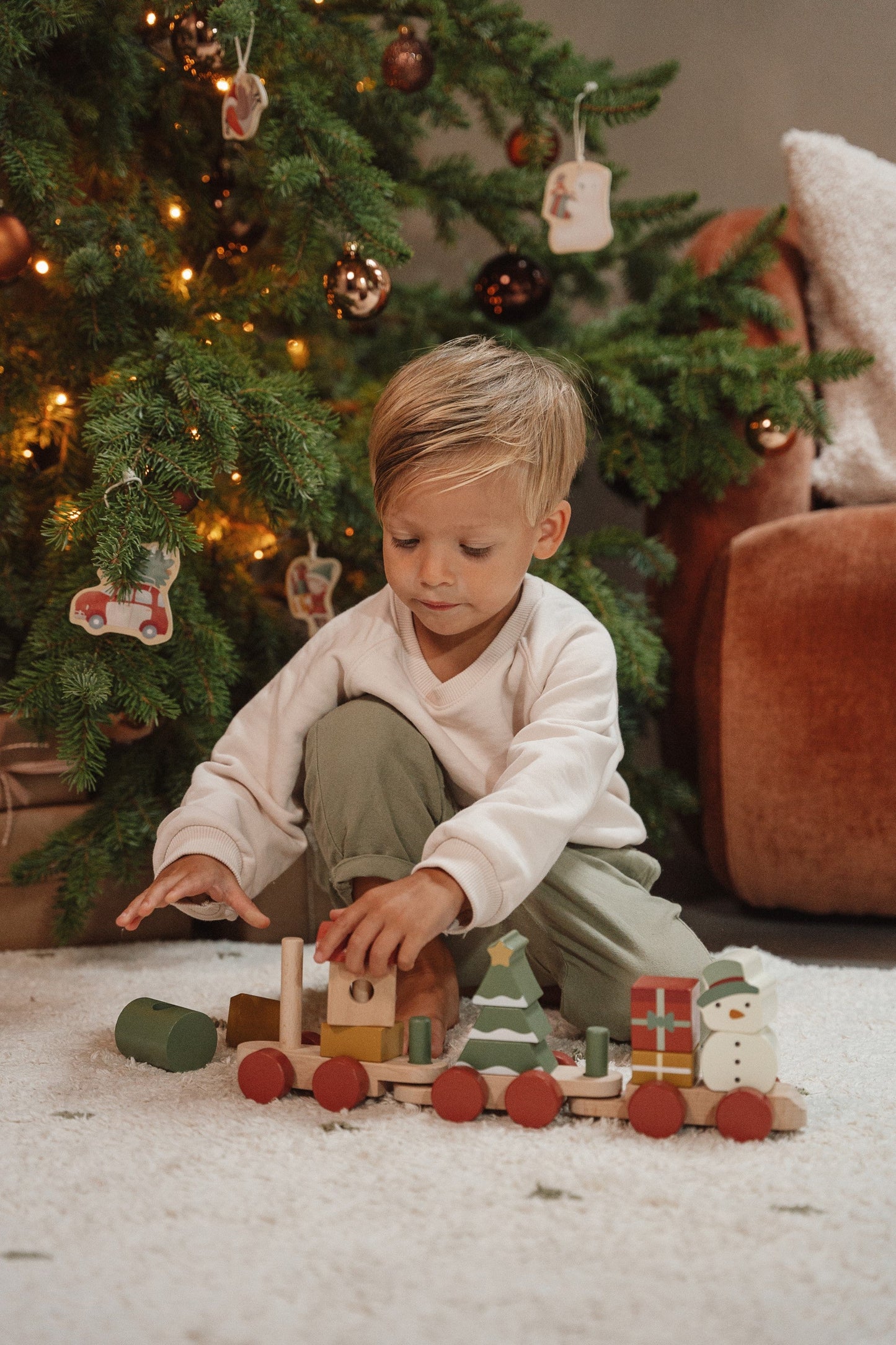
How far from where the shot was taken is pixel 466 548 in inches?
34.3

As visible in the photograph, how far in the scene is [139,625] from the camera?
1014mm

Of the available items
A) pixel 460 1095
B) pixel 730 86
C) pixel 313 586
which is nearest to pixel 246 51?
pixel 313 586

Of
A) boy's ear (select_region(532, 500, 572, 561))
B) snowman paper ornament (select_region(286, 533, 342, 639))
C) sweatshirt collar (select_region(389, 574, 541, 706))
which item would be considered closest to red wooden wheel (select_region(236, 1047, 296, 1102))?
sweatshirt collar (select_region(389, 574, 541, 706))

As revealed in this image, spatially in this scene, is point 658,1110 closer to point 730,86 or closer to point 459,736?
point 459,736

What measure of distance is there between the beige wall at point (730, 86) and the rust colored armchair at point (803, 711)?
0.86 metres

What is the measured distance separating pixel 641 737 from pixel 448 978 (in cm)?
63

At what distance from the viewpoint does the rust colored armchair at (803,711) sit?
1.14m

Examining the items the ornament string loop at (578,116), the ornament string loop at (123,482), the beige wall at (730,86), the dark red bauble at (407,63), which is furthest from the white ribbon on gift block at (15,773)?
the beige wall at (730,86)

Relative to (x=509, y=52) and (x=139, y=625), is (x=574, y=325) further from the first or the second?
(x=139, y=625)

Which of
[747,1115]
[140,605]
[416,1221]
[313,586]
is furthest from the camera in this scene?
[313,586]

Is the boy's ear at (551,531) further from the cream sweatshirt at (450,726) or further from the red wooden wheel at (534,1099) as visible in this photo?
the red wooden wheel at (534,1099)

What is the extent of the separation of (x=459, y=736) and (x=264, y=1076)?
0.33m

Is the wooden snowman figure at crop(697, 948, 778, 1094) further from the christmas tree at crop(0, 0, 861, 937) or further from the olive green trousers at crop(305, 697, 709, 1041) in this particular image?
the christmas tree at crop(0, 0, 861, 937)

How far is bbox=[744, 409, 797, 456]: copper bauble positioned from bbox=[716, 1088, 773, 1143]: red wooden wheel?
857 millimetres
